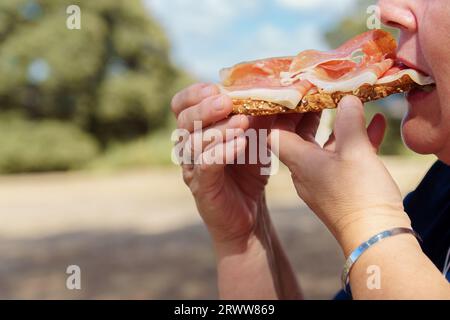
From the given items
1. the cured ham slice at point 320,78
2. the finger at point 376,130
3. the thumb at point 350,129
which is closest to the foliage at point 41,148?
the cured ham slice at point 320,78

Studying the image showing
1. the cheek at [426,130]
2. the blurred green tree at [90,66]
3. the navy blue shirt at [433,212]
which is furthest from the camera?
the blurred green tree at [90,66]

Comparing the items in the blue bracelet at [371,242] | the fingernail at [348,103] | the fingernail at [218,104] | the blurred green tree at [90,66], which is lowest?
the blue bracelet at [371,242]

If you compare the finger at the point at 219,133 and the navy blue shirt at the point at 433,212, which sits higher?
the finger at the point at 219,133

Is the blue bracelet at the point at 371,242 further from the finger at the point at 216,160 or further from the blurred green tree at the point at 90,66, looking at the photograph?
the blurred green tree at the point at 90,66

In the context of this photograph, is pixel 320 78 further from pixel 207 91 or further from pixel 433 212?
pixel 433 212

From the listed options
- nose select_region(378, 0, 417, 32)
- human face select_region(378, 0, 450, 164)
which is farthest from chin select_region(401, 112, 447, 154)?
nose select_region(378, 0, 417, 32)

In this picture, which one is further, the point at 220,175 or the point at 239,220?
the point at 239,220

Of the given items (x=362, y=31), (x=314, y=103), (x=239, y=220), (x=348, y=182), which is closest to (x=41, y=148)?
(x=362, y=31)
